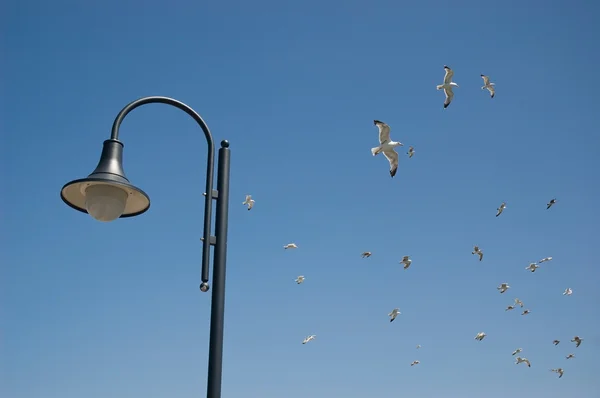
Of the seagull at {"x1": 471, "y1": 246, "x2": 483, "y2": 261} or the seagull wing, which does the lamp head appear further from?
the seagull at {"x1": 471, "y1": 246, "x2": 483, "y2": 261}

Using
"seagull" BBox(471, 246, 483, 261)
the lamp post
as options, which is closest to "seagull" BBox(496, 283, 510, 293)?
"seagull" BBox(471, 246, 483, 261)

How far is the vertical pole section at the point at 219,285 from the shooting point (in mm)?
5895

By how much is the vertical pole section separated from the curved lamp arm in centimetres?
13

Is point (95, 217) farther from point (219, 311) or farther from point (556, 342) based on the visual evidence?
point (556, 342)

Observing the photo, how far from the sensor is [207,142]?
6.59 metres

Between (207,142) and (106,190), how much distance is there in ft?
3.51

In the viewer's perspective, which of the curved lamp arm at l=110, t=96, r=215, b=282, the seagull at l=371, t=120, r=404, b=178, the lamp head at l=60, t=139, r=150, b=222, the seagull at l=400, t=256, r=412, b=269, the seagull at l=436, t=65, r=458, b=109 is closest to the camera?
the curved lamp arm at l=110, t=96, r=215, b=282

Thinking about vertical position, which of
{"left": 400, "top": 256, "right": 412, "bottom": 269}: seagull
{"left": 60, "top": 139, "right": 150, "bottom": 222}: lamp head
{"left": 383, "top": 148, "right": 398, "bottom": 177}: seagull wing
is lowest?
{"left": 60, "top": 139, "right": 150, "bottom": 222}: lamp head

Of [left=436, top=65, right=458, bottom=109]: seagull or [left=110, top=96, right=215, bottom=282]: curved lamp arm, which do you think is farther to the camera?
[left=436, top=65, right=458, bottom=109]: seagull

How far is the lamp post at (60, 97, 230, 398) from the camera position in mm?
5977

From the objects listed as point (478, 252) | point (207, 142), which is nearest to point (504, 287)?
point (478, 252)

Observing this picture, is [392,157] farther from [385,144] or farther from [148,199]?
[148,199]

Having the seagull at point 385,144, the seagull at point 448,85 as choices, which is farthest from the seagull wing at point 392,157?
the seagull at point 448,85

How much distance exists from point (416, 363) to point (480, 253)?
10569 millimetres
